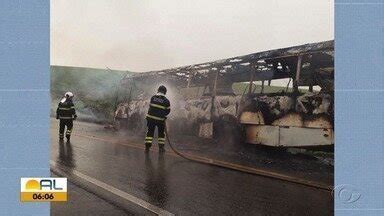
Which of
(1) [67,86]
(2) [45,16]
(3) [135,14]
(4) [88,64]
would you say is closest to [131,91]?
(1) [67,86]

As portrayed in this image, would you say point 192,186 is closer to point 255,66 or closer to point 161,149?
point 161,149

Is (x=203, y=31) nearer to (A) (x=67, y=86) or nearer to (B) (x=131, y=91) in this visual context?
(A) (x=67, y=86)

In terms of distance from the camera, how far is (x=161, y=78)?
1107 cm

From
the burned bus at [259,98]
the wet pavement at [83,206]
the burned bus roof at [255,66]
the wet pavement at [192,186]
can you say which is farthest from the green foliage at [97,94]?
the wet pavement at [83,206]

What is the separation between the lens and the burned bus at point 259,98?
22.6ft

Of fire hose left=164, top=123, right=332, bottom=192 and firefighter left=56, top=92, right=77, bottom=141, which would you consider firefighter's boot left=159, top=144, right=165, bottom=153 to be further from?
firefighter left=56, top=92, right=77, bottom=141

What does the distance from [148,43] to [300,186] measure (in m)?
4.16

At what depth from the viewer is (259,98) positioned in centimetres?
788

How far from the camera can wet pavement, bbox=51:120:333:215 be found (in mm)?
4230

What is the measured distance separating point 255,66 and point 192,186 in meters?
4.33

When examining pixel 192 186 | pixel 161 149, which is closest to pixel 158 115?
pixel 161 149

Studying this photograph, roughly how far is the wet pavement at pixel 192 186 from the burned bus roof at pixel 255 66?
2.95m

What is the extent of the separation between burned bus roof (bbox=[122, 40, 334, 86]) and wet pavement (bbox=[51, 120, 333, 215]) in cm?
295

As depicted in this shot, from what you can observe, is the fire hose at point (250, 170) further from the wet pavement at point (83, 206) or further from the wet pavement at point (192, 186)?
the wet pavement at point (83, 206)
